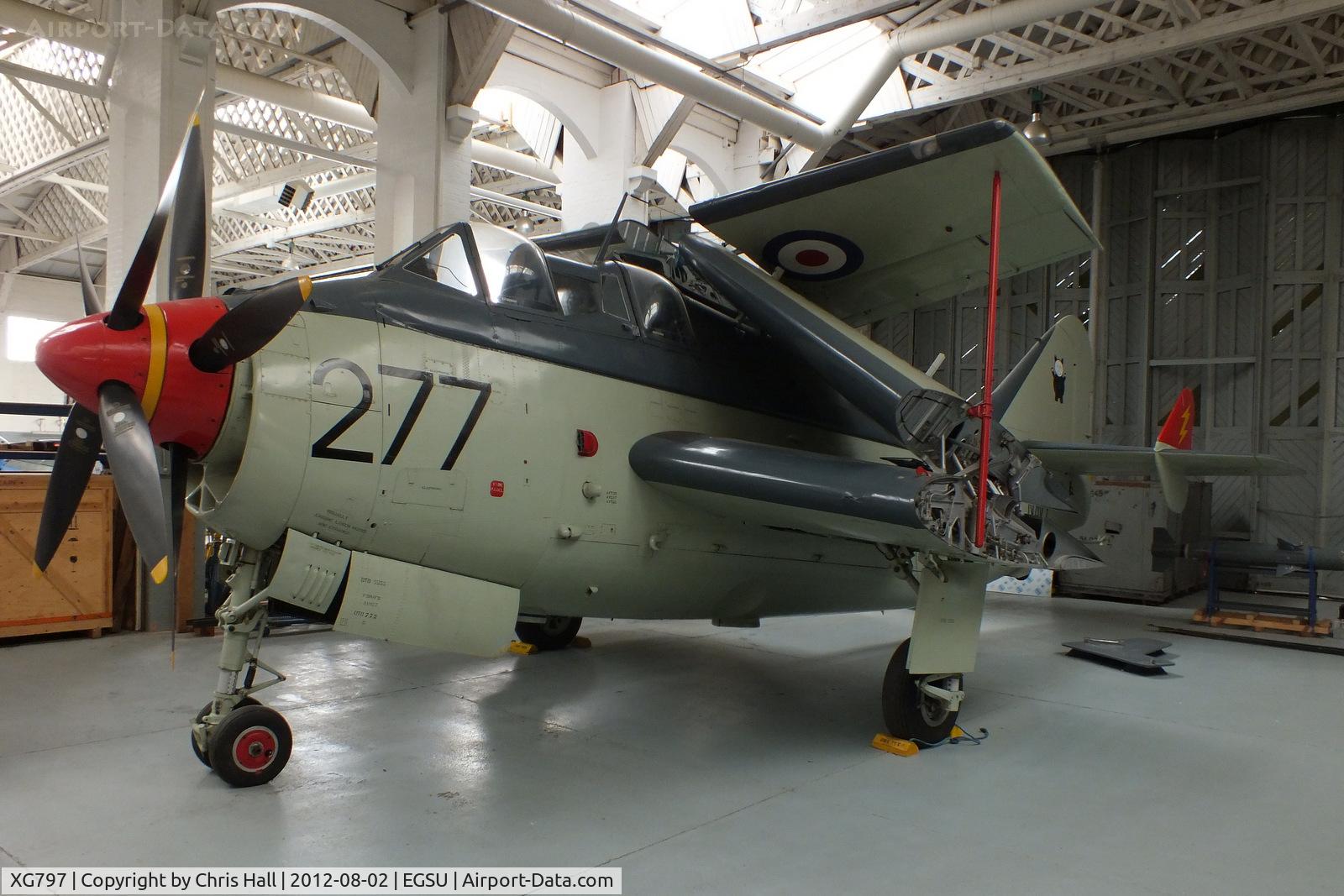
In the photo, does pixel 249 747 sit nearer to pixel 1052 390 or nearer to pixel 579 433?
pixel 579 433

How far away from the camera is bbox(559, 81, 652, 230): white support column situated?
12617mm

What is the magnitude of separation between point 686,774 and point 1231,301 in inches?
611

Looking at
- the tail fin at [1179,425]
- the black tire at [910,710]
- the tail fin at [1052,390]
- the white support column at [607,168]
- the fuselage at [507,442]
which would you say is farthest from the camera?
the white support column at [607,168]

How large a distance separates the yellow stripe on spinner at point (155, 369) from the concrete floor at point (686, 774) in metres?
1.89

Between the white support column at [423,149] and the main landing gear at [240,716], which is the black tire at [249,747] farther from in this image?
the white support column at [423,149]

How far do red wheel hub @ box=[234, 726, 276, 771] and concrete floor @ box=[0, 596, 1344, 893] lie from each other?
0.49ft

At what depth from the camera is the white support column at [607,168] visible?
12.6m

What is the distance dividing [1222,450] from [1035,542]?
13.0 meters

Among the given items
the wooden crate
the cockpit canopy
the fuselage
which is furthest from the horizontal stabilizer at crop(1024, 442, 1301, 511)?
the wooden crate

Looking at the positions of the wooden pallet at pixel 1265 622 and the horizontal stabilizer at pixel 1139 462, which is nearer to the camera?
the horizontal stabilizer at pixel 1139 462

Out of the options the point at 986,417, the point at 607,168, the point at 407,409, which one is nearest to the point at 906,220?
the point at 986,417

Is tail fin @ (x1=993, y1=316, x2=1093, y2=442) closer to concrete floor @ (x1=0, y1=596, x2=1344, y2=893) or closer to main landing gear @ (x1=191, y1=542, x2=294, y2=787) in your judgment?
concrete floor @ (x1=0, y1=596, x2=1344, y2=893)

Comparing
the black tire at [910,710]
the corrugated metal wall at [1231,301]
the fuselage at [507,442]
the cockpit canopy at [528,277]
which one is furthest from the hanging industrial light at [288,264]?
the black tire at [910,710]

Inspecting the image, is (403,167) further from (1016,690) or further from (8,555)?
(1016,690)
